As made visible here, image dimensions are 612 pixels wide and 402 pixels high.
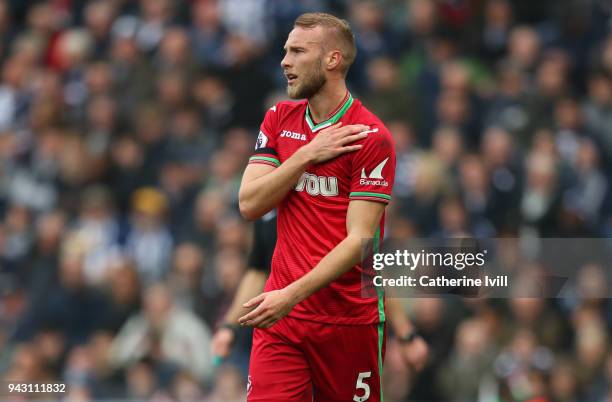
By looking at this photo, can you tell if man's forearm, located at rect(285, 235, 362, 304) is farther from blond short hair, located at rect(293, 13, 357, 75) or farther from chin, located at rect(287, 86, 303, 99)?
blond short hair, located at rect(293, 13, 357, 75)

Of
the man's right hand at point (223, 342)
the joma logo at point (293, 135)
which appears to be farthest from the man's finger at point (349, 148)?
the man's right hand at point (223, 342)

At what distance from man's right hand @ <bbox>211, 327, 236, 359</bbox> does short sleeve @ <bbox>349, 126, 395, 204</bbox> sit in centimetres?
159

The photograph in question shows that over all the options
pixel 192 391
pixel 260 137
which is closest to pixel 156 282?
pixel 192 391

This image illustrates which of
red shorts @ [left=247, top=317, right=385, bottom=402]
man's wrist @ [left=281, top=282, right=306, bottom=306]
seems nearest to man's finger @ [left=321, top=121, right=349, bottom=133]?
man's wrist @ [left=281, top=282, right=306, bottom=306]

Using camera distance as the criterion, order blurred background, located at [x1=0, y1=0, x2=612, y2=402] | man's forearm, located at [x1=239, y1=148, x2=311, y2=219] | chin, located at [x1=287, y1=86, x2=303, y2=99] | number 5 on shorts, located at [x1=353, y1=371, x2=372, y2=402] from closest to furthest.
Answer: man's forearm, located at [x1=239, y1=148, x2=311, y2=219] → chin, located at [x1=287, y1=86, x2=303, y2=99] → number 5 on shorts, located at [x1=353, y1=371, x2=372, y2=402] → blurred background, located at [x1=0, y1=0, x2=612, y2=402]

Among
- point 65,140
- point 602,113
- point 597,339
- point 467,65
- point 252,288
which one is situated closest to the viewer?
point 252,288

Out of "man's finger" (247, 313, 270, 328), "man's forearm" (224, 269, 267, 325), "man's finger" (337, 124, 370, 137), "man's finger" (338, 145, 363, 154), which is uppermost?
"man's finger" (337, 124, 370, 137)

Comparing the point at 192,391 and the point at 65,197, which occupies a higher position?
the point at 65,197

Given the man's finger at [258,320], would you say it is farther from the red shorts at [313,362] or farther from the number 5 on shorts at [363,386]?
the number 5 on shorts at [363,386]

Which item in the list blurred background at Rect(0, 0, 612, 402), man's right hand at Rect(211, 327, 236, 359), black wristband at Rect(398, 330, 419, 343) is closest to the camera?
black wristband at Rect(398, 330, 419, 343)

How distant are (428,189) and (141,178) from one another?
10.7ft

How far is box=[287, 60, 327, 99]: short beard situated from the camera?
5512 mm

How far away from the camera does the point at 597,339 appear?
30.8 feet

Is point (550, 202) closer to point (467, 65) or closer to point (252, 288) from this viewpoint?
point (467, 65)
